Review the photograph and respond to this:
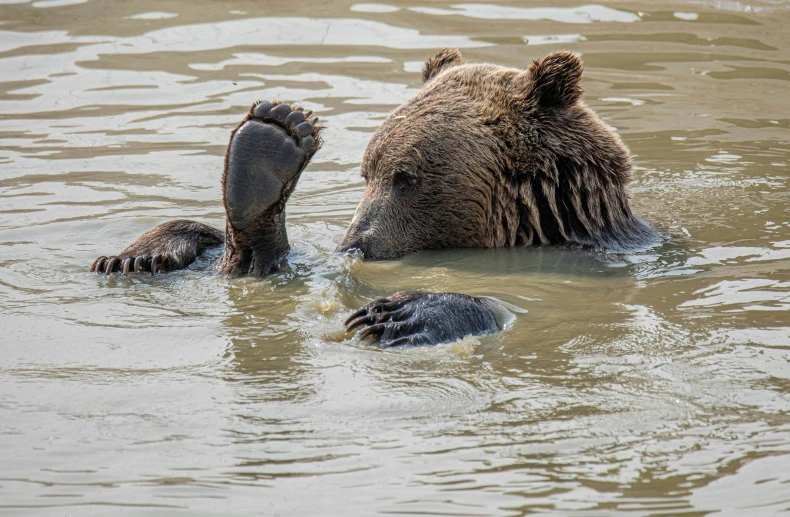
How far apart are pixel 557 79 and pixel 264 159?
1854 millimetres

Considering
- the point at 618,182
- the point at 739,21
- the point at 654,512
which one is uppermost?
the point at 739,21

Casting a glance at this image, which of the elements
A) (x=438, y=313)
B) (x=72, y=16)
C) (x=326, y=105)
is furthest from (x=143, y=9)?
(x=438, y=313)

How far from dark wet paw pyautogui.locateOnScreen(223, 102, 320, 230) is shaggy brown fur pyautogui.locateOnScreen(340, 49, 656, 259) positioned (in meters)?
0.84

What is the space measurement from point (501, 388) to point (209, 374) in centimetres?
118

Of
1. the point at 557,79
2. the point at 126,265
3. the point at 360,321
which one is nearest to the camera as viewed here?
the point at 360,321

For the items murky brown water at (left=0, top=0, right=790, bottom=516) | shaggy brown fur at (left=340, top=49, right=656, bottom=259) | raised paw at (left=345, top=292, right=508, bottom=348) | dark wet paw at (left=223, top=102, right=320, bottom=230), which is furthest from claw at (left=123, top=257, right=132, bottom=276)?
raised paw at (left=345, top=292, right=508, bottom=348)

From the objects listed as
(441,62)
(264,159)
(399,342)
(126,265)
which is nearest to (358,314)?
(399,342)

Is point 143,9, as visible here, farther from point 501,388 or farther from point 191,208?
point 501,388

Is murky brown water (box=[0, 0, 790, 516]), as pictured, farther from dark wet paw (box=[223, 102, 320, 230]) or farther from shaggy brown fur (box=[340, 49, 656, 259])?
dark wet paw (box=[223, 102, 320, 230])

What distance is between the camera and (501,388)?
3943mm

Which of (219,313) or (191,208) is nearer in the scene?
(219,313)

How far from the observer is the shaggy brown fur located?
240 inches

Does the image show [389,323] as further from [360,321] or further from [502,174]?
[502,174]

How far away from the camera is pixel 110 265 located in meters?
5.80
